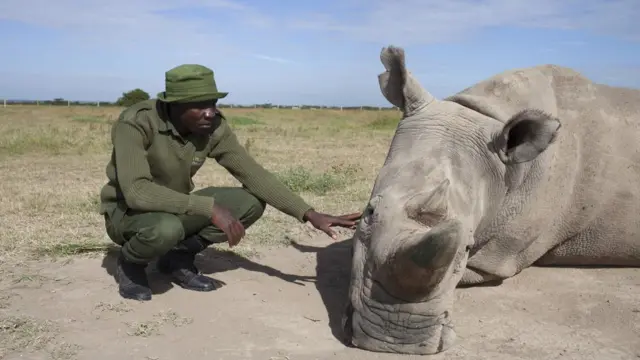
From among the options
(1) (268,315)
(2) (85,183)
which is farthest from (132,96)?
(1) (268,315)

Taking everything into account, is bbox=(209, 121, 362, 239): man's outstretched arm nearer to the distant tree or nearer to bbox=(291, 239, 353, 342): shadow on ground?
bbox=(291, 239, 353, 342): shadow on ground

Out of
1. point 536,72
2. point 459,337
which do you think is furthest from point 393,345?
point 536,72

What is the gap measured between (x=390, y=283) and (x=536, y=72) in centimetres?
271

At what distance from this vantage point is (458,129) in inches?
167

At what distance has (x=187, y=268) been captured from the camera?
16.4 ft

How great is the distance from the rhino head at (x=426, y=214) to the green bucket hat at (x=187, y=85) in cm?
129

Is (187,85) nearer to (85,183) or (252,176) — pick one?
(252,176)

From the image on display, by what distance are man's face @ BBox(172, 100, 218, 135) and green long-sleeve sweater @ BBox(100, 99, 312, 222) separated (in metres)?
0.12

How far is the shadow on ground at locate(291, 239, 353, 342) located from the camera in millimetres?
→ 4307

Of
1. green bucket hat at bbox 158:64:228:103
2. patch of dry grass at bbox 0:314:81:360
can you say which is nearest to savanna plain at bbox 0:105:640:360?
patch of dry grass at bbox 0:314:81:360

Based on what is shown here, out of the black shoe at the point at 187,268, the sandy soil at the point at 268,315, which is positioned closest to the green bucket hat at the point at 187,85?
the black shoe at the point at 187,268

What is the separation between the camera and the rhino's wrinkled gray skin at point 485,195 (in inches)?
133

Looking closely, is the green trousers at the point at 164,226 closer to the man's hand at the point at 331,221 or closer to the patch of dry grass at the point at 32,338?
the man's hand at the point at 331,221

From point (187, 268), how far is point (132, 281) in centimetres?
48
